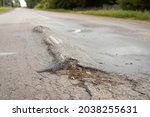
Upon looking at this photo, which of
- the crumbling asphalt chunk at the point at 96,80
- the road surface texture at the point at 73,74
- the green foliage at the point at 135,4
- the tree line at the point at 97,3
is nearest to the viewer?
the crumbling asphalt chunk at the point at 96,80

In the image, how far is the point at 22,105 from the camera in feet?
12.6

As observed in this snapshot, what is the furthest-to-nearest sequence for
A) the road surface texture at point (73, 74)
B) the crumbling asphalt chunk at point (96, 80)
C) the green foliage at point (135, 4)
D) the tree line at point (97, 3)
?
1. the tree line at point (97, 3)
2. the green foliage at point (135, 4)
3. the road surface texture at point (73, 74)
4. the crumbling asphalt chunk at point (96, 80)

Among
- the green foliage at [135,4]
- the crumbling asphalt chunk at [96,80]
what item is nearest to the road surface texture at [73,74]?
the crumbling asphalt chunk at [96,80]

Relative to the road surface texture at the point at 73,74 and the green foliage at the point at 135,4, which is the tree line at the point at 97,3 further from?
the road surface texture at the point at 73,74

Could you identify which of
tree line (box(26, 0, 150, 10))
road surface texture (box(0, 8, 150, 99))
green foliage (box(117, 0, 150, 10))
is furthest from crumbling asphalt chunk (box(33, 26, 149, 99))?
tree line (box(26, 0, 150, 10))

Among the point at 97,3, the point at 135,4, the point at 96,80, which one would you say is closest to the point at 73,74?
the point at 96,80

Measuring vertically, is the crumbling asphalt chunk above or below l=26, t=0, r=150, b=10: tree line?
above

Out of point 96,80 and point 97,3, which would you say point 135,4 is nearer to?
point 96,80

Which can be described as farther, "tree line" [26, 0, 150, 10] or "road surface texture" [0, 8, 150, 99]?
"tree line" [26, 0, 150, 10]

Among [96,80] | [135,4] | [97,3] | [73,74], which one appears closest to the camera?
[96,80]

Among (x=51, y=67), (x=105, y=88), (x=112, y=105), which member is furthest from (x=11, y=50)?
(x=112, y=105)

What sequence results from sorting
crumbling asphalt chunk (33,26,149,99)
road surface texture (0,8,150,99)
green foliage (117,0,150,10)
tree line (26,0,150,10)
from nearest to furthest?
crumbling asphalt chunk (33,26,149,99), road surface texture (0,8,150,99), green foliage (117,0,150,10), tree line (26,0,150,10)

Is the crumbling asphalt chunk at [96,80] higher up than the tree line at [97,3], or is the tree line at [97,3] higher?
the crumbling asphalt chunk at [96,80]

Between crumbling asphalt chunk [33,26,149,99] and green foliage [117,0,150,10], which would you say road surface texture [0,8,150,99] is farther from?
green foliage [117,0,150,10]
